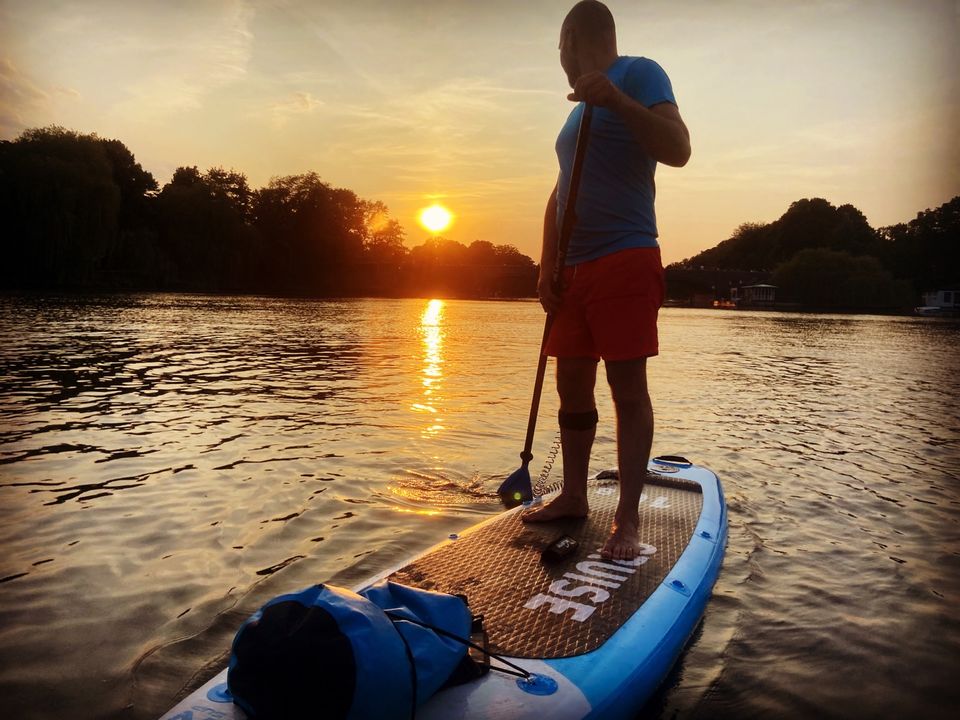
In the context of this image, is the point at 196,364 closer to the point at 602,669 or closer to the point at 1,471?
the point at 1,471

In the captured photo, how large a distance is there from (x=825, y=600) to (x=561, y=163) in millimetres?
2710

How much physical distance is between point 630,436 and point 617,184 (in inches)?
50.4

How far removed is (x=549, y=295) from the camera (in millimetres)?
3748

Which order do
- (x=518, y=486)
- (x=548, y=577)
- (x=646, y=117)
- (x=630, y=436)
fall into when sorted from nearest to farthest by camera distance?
(x=548, y=577) → (x=646, y=117) → (x=630, y=436) → (x=518, y=486)

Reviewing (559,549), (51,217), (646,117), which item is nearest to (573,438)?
(559,549)

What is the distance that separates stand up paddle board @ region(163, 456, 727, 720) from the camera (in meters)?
2.17

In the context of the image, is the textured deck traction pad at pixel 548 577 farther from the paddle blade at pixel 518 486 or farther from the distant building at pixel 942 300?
the distant building at pixel 942 300

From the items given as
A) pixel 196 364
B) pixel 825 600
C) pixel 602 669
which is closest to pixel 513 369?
pixel 196 364

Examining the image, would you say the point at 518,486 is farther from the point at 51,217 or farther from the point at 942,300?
the point at 942,300

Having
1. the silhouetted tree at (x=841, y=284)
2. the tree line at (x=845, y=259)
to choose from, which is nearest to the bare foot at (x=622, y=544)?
the tree line at (x=845, y=259)

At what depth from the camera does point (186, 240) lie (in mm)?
66000

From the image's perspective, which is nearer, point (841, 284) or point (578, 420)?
point (578, 420)

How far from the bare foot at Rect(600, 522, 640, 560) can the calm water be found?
19.2 inches

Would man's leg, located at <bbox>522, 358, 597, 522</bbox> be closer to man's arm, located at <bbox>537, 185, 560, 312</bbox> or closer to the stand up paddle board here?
the stand up paddle board
